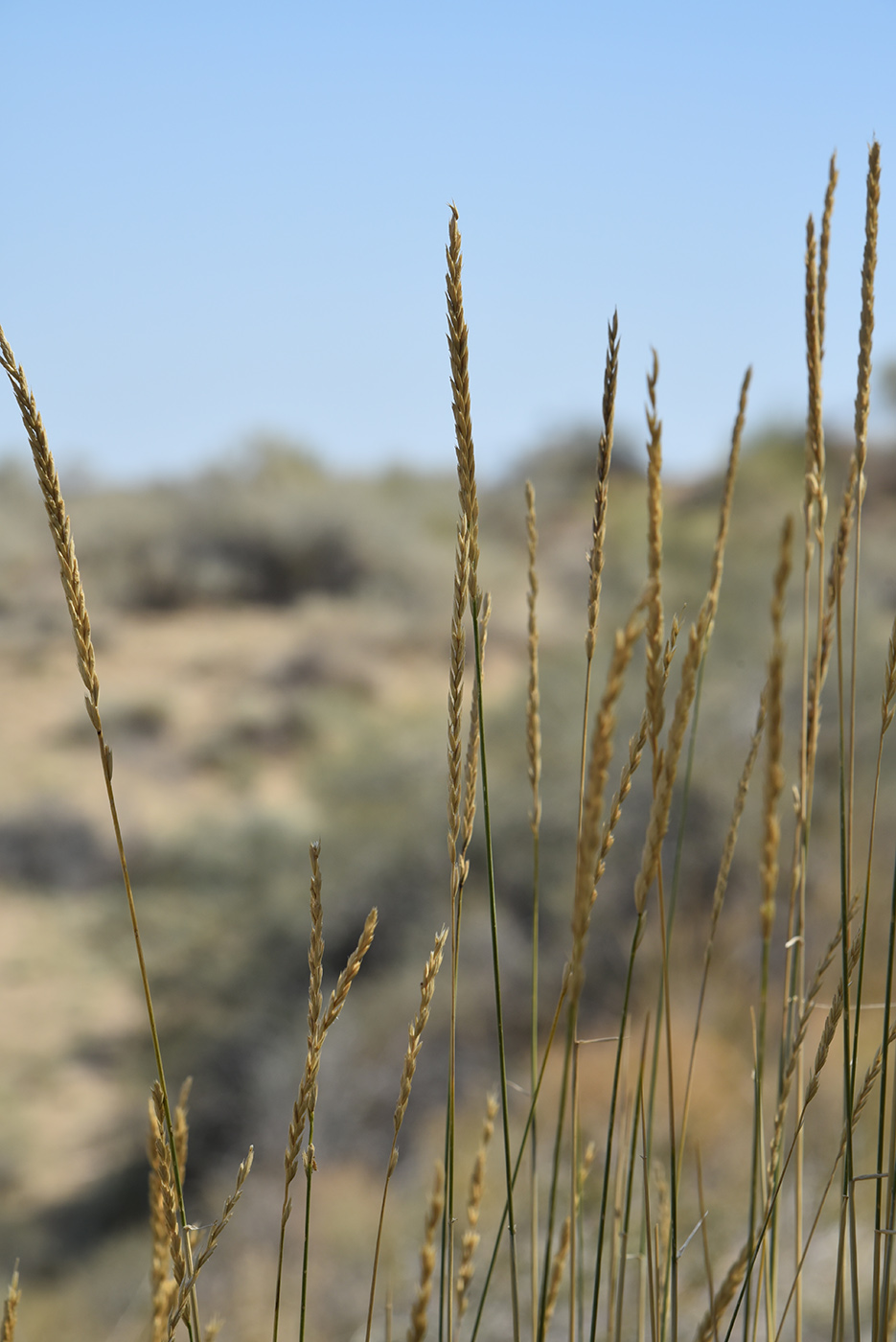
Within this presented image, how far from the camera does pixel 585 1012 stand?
5.11 m

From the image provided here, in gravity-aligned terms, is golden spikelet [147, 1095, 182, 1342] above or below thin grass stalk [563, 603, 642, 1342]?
below

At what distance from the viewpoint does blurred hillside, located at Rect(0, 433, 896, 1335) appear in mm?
5133

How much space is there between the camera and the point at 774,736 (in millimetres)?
526

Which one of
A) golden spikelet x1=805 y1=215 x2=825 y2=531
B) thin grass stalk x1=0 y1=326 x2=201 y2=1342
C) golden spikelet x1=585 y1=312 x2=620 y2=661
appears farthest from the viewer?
golden spikelet x1=805 y1=215 x2=825 y2=531

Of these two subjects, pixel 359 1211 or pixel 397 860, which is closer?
pixel 359 1211

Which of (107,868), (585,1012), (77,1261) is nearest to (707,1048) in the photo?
(585,1012)

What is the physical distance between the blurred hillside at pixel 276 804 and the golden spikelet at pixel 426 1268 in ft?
→ 1.91

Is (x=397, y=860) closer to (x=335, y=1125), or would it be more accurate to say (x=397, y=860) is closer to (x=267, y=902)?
(x=267, y=902)

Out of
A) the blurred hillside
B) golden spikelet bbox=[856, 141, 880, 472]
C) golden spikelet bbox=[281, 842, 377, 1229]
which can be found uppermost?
golden spikelet bbox=[856, 141, 880, 472]

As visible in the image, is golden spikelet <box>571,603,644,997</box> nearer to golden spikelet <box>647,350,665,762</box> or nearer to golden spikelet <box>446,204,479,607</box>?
golden spikelet <box>647,350,665,762</box>

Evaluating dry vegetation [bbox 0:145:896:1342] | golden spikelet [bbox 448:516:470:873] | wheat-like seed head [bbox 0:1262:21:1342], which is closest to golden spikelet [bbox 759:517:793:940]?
dry vegetation [bbox 0:145:896:1342]

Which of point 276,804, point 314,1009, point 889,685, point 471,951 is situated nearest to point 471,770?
point 314,1009

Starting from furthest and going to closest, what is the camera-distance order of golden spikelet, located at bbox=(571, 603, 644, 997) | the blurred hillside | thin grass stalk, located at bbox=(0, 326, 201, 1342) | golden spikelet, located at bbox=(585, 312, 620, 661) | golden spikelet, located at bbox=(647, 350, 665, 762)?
the blurred hillside, golden spikelet, located at bbox=(585, 312, 620, 661), thin grass stalk, located at bbox=(0, 326, 201, 1342), golden spikelet, located at bbox=(647, 350, 665, 762), golden spikelet, located at bbox=(571, 603, 644, 997)

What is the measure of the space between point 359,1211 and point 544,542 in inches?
520
